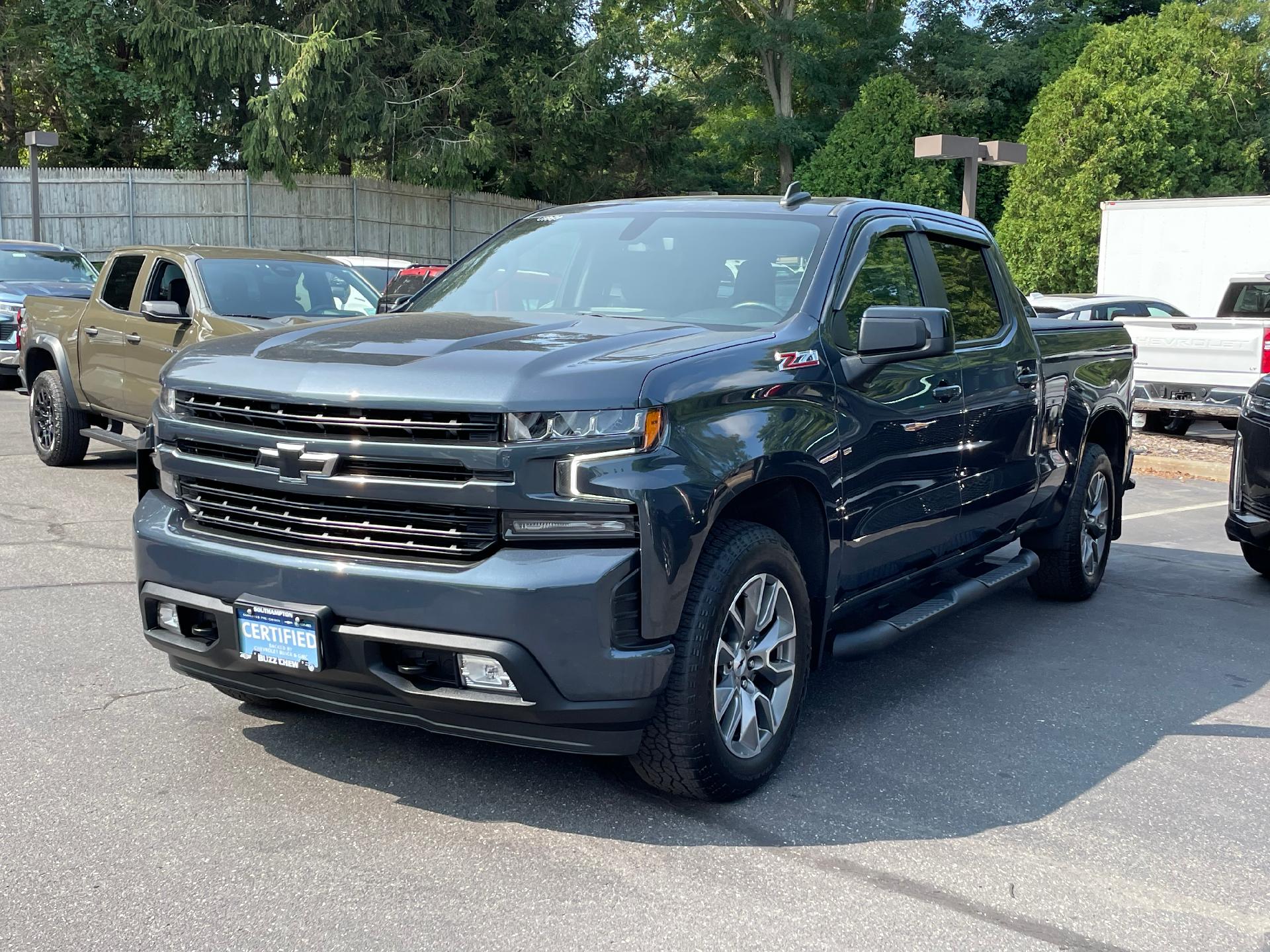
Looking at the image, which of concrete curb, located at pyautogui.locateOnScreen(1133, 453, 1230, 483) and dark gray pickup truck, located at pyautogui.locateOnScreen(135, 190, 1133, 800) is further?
concrete curb, located at pyautogui.locateOnScreen(1133, 453, 1230, 483)

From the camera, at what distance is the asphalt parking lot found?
3.33 metres

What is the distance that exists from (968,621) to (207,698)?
3698mm

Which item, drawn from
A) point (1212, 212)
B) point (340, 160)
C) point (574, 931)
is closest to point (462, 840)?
point (574, 931)

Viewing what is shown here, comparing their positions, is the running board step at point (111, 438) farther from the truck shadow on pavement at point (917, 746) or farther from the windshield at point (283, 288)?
the truck shadow on pavement at point (917, 746)

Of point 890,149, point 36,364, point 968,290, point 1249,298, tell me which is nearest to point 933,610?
point 968,290

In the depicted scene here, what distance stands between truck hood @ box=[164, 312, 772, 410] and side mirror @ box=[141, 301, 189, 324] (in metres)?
4.64

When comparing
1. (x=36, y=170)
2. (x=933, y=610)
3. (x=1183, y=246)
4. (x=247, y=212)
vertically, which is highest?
(x=36, y=170)

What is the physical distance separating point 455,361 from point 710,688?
47.1 inches

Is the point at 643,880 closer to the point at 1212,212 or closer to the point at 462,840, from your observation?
the point at 462,840

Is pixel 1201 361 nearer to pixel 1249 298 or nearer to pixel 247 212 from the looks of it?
pixel 1249 298

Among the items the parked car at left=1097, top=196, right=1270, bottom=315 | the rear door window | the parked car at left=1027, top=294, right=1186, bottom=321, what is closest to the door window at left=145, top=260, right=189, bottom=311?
the parked car at left=1027, top=294, right=1186, bottom=321

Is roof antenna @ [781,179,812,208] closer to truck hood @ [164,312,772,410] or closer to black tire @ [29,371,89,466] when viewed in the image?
truck hood @ [164,312,772,410]

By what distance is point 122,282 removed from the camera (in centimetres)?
1008

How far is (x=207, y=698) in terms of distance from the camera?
4.99 m
